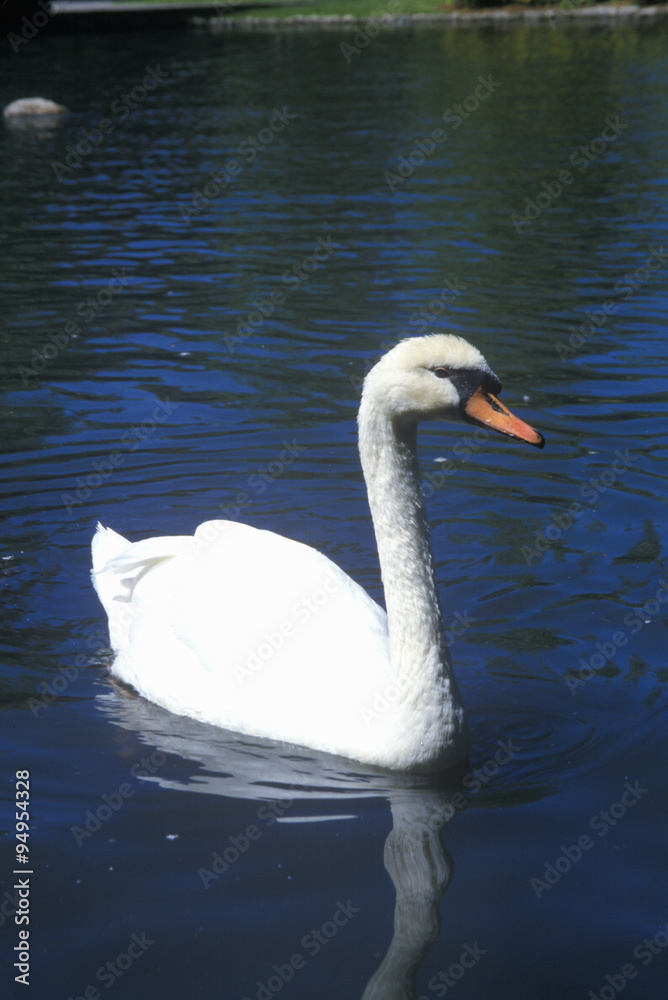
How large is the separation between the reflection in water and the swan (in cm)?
7

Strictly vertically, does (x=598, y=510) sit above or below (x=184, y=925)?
below

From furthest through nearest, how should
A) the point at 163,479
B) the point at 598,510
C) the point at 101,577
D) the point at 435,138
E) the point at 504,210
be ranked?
the point at 435,138 → the point at 504,210 → the point at 163,479 → the point at 598,510 → the point at 101,577

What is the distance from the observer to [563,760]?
4754 millimetres

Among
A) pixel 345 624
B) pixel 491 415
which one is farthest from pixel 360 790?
pixel 491 415

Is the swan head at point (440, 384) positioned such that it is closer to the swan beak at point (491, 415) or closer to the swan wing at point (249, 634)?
the swan beak at point (491, 415)

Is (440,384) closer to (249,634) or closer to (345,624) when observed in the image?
(345,624)

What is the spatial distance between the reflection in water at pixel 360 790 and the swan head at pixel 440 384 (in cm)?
138

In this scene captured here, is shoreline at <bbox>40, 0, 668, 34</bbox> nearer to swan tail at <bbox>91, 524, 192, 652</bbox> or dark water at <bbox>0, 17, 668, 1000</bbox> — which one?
dark water at <bbox>0, 17, 668, 1000</bbox>

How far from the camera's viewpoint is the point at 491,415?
4.27 meters

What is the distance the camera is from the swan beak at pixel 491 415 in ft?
13.9

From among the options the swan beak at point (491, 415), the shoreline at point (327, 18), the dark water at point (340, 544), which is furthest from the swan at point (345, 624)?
the shoreline at point (327, 18)

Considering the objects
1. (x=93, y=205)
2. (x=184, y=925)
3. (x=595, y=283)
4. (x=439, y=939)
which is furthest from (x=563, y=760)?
(x=93, y=205)

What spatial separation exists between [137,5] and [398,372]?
210ft

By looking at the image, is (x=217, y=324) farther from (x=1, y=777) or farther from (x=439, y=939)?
(x=439, y=939)
